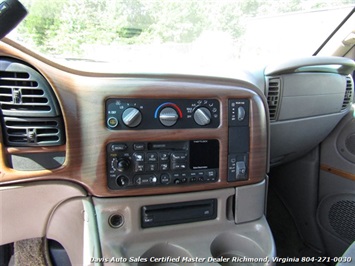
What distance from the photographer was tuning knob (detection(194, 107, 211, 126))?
1006mm

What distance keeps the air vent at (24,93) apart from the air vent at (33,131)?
2cm

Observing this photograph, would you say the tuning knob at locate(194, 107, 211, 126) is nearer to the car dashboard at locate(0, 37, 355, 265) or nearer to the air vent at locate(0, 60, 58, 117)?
the car dashboard at locate(0, 37, 355, 265)

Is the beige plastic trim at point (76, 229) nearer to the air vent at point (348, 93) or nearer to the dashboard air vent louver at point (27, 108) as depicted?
the dashboard air vent louver at point (27, 108)

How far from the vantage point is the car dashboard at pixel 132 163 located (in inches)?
35.8

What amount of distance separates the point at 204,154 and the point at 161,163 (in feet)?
0.53

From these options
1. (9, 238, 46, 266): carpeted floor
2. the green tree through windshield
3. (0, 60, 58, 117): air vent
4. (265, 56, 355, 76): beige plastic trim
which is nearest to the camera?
(0, 60, 58, 117): air vent

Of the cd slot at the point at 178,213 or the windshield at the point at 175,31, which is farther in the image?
the windshield at the point at 175,31

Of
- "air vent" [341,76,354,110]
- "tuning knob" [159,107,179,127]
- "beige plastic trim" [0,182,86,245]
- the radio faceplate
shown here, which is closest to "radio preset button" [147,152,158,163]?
the radio faceplate

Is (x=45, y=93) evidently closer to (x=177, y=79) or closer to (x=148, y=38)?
(x=177, y=79)

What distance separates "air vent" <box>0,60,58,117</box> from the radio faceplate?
230 millimetres

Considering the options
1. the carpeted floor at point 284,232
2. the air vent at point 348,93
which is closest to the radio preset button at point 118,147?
the air vent at point 348,93

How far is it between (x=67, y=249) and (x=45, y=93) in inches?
22.1

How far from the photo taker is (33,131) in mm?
902

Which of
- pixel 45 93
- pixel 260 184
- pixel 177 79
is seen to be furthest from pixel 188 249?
pixel 45 93
